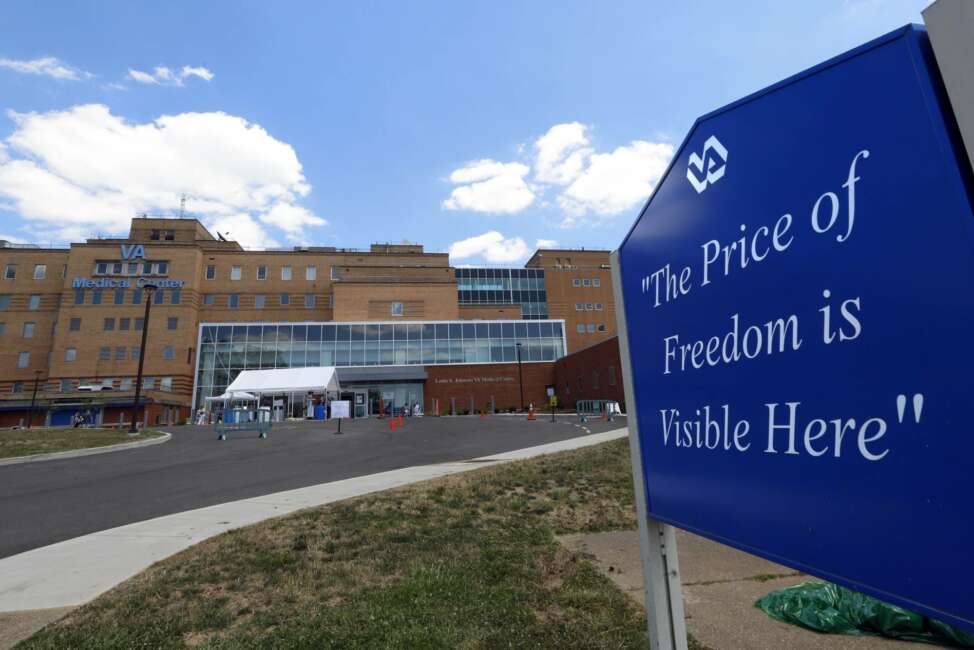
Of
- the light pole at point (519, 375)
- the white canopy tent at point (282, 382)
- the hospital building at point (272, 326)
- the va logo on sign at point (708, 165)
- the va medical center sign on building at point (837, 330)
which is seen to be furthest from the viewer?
the light pole at point (519, 375)

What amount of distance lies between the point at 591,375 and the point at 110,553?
38169 mm

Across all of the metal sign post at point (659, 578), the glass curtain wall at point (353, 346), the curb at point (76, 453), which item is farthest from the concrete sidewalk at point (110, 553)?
the glass curtain wall at point (353, 346)

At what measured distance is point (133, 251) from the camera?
5912 cm

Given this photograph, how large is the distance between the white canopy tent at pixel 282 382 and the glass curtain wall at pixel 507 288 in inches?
1434

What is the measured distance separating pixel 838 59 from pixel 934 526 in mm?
1185

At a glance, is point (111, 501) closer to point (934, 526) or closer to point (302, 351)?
point (934, 526)

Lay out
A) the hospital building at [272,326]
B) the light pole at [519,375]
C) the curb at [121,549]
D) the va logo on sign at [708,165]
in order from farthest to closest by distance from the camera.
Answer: the light pole at [519,375], the hospital building at [272,326], the curb at [121,549], the va logo on sign at [708,165]

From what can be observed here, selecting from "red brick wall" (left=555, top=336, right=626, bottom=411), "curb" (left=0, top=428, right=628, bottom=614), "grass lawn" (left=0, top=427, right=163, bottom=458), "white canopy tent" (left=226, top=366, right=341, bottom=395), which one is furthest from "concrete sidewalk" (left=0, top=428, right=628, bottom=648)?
"red brick wall" (left=555, top=336, right=626, bottom=411)

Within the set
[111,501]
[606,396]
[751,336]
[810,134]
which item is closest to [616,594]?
[751,336]

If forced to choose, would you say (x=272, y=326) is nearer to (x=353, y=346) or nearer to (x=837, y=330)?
(x=353, y=346)

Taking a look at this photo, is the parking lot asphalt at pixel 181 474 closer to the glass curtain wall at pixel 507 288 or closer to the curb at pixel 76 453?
the curb at pixel 76 453

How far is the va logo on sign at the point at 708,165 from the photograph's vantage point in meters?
1.90

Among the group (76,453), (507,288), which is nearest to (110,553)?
(76,453)

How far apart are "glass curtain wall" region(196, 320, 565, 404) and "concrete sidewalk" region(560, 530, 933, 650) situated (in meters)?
46.9
